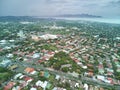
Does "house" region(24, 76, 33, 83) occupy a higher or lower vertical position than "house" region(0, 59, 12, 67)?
lower

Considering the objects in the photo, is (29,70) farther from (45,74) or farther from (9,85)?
(9,85)

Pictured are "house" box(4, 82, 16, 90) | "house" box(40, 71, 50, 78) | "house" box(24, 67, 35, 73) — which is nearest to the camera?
"house" box(4, 82, 16, 90)

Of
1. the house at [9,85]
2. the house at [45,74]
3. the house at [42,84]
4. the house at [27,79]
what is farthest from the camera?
the house at [45,74]

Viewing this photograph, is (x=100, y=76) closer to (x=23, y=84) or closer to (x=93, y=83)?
(x=93, y=83)

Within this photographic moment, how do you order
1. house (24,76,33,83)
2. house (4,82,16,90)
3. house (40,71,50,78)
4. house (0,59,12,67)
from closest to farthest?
house (4,82,16,90) → house (24,76,33,83) → house (40,71,50,78) → house (0,59,12,67)

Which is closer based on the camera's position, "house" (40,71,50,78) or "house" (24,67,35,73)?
"house" (40,71,50,78)

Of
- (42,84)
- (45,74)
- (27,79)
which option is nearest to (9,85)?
(27,79)

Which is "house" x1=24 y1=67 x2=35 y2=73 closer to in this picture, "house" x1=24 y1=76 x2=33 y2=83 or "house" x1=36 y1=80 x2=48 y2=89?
"house" x1=24 y1=76 x2=33 y2=83

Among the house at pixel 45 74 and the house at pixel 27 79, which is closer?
the house at pixel 27 79

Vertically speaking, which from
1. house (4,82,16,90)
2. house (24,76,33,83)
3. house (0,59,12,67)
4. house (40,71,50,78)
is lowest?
house (4,82,16,90)

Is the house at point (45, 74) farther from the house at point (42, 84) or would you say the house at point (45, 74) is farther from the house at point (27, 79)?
the house at point (27, 79)

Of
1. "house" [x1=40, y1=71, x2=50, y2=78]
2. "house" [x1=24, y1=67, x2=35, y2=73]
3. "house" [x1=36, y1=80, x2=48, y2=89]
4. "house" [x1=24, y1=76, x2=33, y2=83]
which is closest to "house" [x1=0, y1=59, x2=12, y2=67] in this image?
"house" [x1=24, y1=67, x2=35, y2=73]

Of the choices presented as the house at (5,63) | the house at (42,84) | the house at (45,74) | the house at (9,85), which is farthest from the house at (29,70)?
the house at (5,63)
